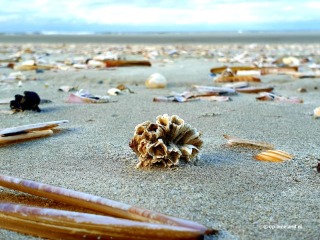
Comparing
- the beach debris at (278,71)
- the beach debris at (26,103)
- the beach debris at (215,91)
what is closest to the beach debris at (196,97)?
the beach debris at (215,91)

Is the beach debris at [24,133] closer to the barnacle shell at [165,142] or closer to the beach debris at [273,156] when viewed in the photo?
the barnacle shell at [165,142]

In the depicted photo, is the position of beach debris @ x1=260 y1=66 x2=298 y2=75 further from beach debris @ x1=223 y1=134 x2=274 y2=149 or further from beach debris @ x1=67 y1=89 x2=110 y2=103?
beach debris @ x1=223 y1=134 x2=274 y2=149

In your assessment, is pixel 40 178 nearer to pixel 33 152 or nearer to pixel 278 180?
pixel 33 152

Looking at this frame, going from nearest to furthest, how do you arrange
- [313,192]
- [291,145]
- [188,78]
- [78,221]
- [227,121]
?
1. [78,221]
2. [313,192]
3. [291,145]
4. [227,121]
5. [188,78]

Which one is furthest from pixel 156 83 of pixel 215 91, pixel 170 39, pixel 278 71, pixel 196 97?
pixel 170 39

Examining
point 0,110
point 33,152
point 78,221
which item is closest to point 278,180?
point 78,221

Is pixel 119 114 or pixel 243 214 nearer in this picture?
pixel 243 214

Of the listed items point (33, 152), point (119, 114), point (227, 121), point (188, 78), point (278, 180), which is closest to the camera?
point (278, 180)
